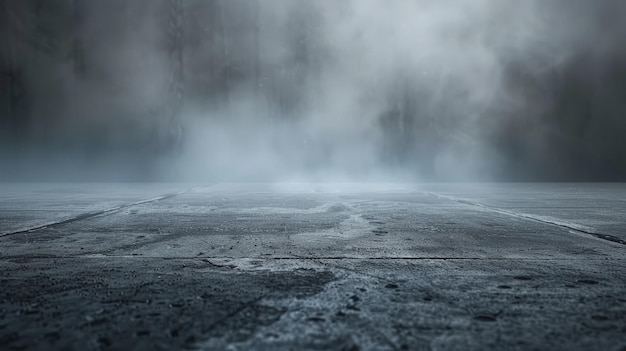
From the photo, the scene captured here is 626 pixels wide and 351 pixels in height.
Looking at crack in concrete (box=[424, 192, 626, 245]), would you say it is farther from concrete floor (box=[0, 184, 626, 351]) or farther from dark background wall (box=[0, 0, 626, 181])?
dark background wall (box=[0, 0, 626, 181])

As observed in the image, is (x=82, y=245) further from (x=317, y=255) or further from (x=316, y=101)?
(x=316, y=101)

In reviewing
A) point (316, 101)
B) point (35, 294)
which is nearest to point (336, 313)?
point (35, 294)

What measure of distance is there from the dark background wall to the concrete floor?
5.27 metres

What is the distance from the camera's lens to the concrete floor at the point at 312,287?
71cm

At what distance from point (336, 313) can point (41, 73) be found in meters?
8.25

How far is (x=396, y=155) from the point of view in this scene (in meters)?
7.31

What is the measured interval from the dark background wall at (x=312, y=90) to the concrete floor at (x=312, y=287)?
5.27 metres

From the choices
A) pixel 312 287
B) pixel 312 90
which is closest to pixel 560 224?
pixel 312 287

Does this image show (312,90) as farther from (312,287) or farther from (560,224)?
(312,287)

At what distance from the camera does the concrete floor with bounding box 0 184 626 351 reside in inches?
28.0

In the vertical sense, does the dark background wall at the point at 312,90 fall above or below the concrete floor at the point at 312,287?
above

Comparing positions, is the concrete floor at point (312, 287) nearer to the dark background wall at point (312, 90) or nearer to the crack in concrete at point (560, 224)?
the crack in concrete at point (560, 224)

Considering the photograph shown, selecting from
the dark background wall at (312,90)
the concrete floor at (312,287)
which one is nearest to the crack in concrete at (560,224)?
the concrete floor at (312,287)

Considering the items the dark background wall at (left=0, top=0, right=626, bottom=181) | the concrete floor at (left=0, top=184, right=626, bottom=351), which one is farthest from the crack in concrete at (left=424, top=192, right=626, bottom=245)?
the dark background wall at (left=0, top=0, right=626, bottom=181)
